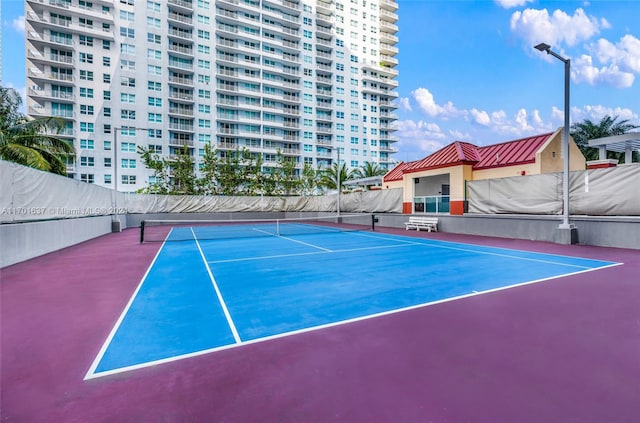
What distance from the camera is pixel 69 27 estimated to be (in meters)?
53.4

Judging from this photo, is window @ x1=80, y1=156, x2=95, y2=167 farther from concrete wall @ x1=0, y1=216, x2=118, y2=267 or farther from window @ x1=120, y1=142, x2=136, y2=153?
concrete wall @ x1=0, y1=216, x2=118, y2=267

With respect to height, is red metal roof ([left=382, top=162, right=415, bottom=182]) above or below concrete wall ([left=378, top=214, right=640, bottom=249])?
above

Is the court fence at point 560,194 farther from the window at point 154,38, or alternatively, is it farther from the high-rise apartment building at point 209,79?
the window at point 154,38

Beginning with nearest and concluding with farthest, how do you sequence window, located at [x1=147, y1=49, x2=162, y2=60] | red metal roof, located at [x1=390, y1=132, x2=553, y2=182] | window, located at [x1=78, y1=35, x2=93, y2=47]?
red metal roof, located at [x1=390, y1=132, x2=553, y2=182], window, located at [x1=78, y1=35, x2=93, y2=47], window, located at [x1=147, y1=49, x2=162, y2=60]

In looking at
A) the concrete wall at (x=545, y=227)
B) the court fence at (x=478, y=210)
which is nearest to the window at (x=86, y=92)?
the court fence at (x=478, y=210)

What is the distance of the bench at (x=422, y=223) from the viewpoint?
21359 mm

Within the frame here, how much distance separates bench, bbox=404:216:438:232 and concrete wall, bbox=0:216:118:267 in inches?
764

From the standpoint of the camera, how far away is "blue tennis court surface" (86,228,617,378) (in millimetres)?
4449

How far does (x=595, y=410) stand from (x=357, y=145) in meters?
79.4

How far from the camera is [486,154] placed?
23578 millimetres

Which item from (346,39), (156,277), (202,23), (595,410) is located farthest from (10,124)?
(346,39)

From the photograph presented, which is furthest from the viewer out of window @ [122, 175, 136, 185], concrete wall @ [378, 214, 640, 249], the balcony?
the balcony

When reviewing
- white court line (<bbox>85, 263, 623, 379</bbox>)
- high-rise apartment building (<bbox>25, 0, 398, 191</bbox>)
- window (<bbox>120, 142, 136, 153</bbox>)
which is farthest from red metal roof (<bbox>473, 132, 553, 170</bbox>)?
window (<bbox>120, 142, 136, 153</bbox>)

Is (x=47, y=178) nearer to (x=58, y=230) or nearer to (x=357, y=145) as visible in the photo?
(x=58, y=230)
